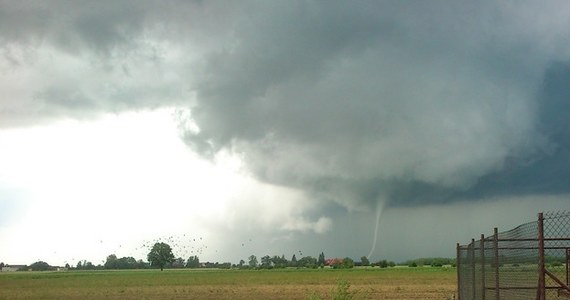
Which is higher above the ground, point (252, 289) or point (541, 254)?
point (541, 254)

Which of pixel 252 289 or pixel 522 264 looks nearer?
pixel 522 264

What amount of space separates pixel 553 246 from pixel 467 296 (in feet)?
24.5

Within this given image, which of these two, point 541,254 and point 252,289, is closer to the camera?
point 541,254

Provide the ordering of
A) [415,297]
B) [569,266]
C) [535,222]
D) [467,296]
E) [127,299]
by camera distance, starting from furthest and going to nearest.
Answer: [127,299]
[415,297]
[467,296]
[569,266]
[535,222]

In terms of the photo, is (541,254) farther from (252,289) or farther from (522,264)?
(252,289)

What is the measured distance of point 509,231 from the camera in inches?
518

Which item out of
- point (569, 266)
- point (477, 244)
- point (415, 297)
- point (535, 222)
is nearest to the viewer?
point (535, 222)

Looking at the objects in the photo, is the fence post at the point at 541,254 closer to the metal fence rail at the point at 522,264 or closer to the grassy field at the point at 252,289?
the metal fence rail at the point at 522,264

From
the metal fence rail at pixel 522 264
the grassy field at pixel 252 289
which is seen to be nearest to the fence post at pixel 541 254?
the metal fence rail at pixel 522 264

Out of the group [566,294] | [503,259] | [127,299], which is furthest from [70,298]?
[566,294]

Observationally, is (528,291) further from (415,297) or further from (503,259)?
(415,297)

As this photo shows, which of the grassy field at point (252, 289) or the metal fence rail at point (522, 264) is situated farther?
the grassy field at point (252, 289)

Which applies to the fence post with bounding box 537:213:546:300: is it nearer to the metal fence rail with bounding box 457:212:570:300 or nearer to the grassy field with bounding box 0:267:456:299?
the metal fence rail with bounding box 457:212:570:300

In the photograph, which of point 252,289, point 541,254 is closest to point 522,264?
point 541,254
